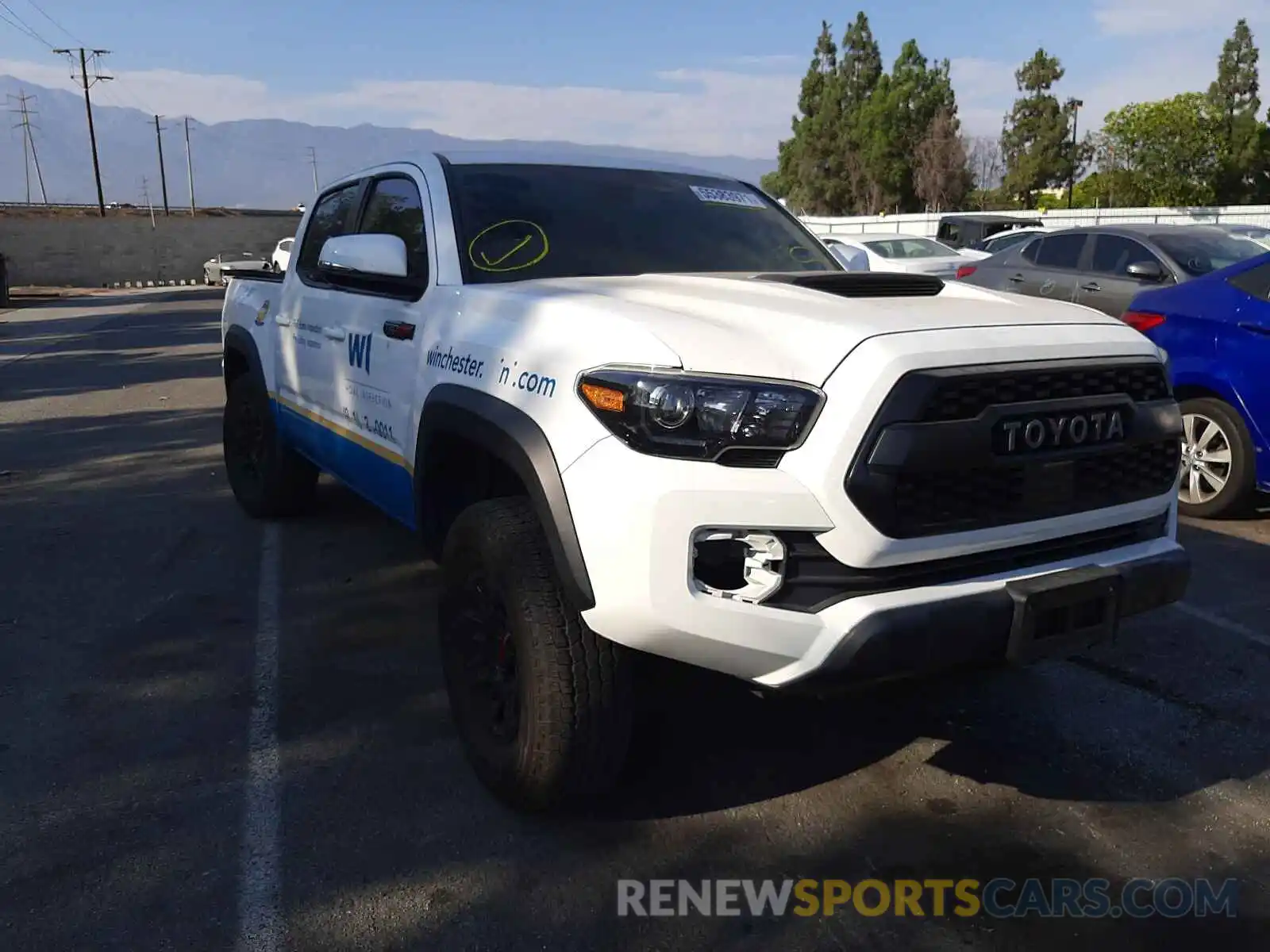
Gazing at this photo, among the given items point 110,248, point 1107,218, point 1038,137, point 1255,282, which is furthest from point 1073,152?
point 1255,282

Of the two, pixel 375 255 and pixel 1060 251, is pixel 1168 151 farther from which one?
Answer: pixel 375 255

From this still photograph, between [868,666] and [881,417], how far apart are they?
0.56m

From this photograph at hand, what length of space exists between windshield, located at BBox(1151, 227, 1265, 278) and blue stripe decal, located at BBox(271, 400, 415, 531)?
706 centimetres

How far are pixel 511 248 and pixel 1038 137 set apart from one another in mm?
63767

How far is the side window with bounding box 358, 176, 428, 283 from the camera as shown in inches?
146

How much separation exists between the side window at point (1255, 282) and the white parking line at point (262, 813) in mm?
4922

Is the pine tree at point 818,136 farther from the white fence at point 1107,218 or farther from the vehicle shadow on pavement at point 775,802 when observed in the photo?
the vehicle shadow on pavement at point 775,802

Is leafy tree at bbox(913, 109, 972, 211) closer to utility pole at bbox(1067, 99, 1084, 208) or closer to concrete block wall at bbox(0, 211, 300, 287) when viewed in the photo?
utility pole at bbox(1067, 99, 1084, 208)

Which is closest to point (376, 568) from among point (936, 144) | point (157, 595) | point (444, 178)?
point (157, 595)

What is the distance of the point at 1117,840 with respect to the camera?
2.95 m

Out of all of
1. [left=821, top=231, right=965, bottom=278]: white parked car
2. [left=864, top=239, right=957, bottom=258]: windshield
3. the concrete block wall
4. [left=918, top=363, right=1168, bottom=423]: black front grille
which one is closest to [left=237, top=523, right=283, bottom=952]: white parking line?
[left=918, top=363, right=1168, bottom=423]: black front grille

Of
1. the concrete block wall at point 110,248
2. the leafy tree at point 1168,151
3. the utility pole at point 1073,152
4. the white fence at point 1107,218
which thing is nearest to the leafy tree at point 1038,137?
the utility pole at point 1073,152

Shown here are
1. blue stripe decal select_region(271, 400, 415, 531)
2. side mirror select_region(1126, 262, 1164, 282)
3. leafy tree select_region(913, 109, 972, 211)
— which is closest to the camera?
blue stripe decal select_region(271, 400, 415, 531)

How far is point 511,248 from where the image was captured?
3660mm
